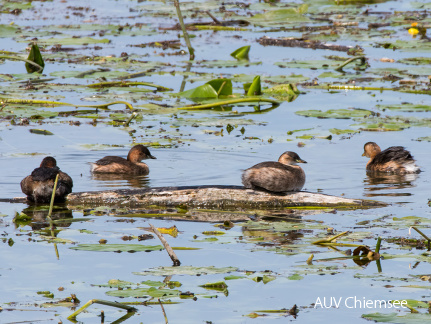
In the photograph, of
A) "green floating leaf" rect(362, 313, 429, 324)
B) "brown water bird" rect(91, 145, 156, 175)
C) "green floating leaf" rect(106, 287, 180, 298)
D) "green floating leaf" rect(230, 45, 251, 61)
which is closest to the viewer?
"green floating leaf" rect(362, 313, 429, 324)

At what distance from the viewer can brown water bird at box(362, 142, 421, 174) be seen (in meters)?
12.4

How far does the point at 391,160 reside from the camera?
41.6 feet

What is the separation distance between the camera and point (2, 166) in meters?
12.4

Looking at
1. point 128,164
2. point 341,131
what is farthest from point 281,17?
point 128,164

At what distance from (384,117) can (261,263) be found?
809 cm

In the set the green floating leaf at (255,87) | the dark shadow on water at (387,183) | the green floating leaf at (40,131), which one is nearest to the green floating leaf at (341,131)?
the dark shadow on water at (387,183)

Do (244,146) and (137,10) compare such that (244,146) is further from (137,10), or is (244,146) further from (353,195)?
(137,10)

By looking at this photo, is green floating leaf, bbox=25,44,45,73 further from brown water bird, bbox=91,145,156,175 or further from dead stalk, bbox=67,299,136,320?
dead stalk, bbox=67,299,136,320

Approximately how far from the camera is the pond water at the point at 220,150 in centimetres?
672

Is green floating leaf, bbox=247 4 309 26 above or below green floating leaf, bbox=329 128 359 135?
above

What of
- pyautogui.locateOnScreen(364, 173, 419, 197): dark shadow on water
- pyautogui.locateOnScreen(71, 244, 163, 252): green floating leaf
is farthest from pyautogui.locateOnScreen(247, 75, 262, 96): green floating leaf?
pyautogui.locateOnScreen(71, 244, 163, 252): green floating leaf

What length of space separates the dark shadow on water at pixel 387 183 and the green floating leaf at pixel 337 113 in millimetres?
2104

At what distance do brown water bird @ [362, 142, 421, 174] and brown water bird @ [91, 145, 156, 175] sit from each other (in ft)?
10.4

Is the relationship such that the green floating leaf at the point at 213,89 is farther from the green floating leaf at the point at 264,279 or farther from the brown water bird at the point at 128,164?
the green floating leaf at the point at 264,279
